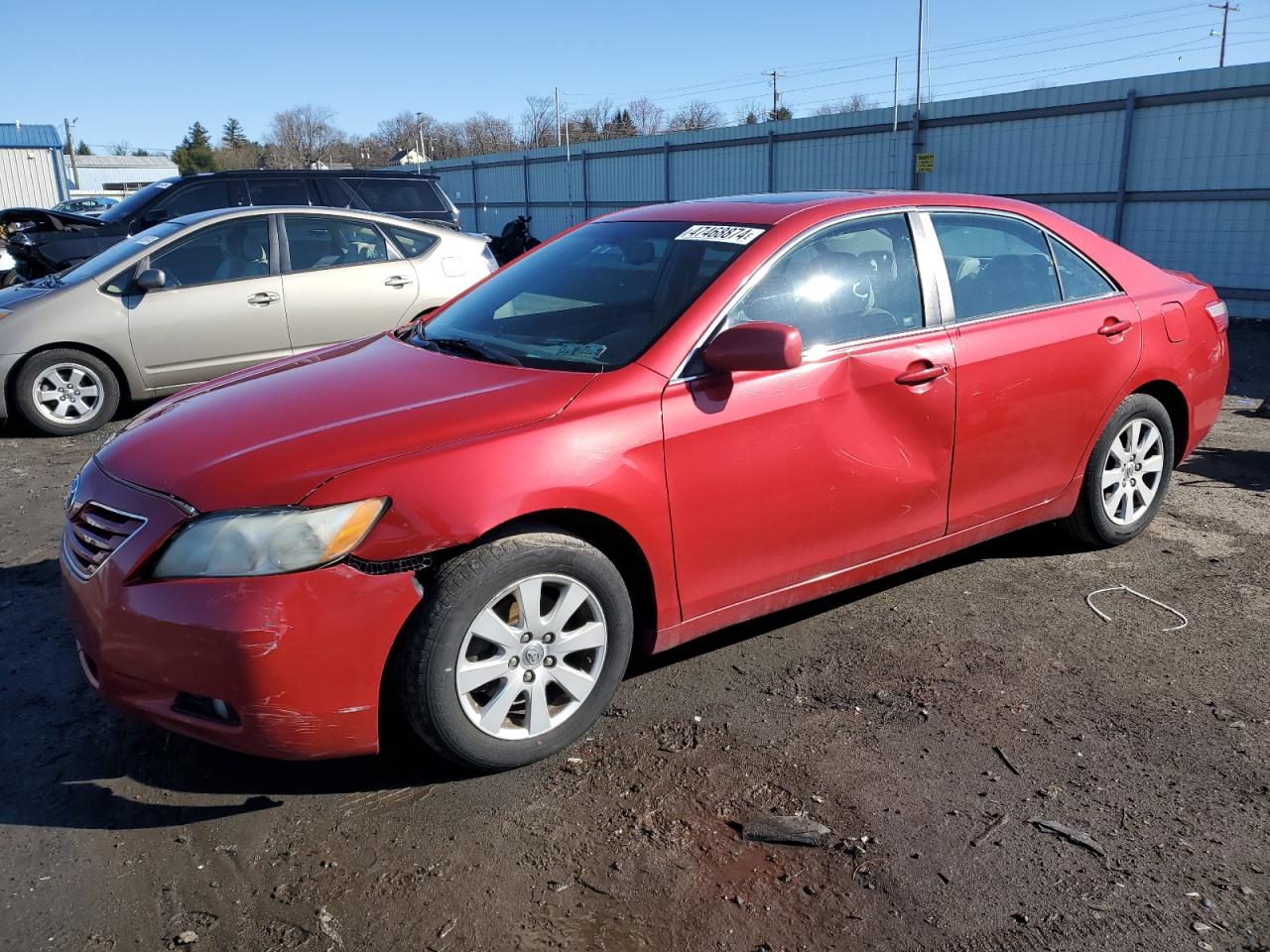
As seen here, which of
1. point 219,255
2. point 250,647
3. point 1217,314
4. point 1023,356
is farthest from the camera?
point 219,255

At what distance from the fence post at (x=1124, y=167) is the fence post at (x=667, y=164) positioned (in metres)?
10.3

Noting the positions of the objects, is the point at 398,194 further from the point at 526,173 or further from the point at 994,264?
the point at 526,173

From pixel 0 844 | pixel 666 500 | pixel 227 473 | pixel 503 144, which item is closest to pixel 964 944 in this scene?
pixel 666 500

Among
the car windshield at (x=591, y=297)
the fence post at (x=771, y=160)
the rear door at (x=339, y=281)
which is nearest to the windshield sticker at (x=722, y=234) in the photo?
the car windshield at (x=591, y=297)

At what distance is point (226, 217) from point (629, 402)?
6.04 metres

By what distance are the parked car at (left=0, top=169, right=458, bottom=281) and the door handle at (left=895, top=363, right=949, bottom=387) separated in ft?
27.4

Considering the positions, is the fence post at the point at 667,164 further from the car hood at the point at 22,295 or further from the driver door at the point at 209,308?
the car hood at the point at 22,295

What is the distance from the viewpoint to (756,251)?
3.62 metres

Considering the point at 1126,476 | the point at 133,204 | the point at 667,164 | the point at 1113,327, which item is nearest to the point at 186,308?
the point at 133,204

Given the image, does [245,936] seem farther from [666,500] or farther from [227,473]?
[666,500]

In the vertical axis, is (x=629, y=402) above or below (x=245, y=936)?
above

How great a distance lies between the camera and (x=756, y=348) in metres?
3.24

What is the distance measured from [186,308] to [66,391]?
107cm

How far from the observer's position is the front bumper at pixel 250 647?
2.68 m
